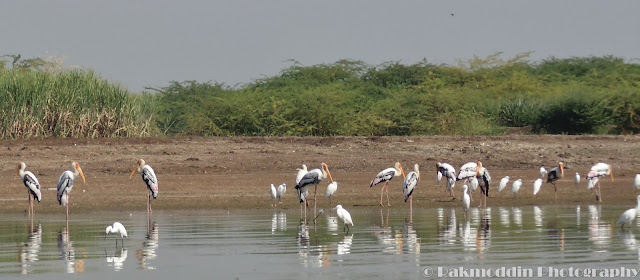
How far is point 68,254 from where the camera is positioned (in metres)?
13.6

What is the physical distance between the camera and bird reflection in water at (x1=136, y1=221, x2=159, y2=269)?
12.8 metres

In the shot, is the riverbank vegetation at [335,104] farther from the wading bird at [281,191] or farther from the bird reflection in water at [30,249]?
the bird reflection in water at [30,249]

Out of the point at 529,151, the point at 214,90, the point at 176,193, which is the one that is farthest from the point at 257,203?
the point at 214,90

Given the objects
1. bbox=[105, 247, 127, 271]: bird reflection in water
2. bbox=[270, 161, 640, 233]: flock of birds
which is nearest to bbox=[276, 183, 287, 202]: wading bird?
bbox=[270, 161, 640, 233]: flock of birds

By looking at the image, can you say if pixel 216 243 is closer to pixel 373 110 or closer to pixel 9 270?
pixel 9 270

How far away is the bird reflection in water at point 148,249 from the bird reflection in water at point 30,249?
1.19 m

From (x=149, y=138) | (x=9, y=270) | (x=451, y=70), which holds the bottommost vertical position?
(x=9, y=270)

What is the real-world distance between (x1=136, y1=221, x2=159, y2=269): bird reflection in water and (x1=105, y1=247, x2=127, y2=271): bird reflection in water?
0.58ft

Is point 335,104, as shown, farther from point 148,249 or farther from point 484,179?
point 148,249

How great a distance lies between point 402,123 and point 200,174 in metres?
9.34

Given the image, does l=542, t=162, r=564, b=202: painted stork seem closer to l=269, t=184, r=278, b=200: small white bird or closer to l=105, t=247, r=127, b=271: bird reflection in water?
l=269, t=184, r=278, b=200: small white bird

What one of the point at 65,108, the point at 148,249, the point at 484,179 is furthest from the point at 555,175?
the point at 65,108

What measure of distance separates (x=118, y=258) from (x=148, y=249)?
799 millimetres

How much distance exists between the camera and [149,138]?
85.9ft
